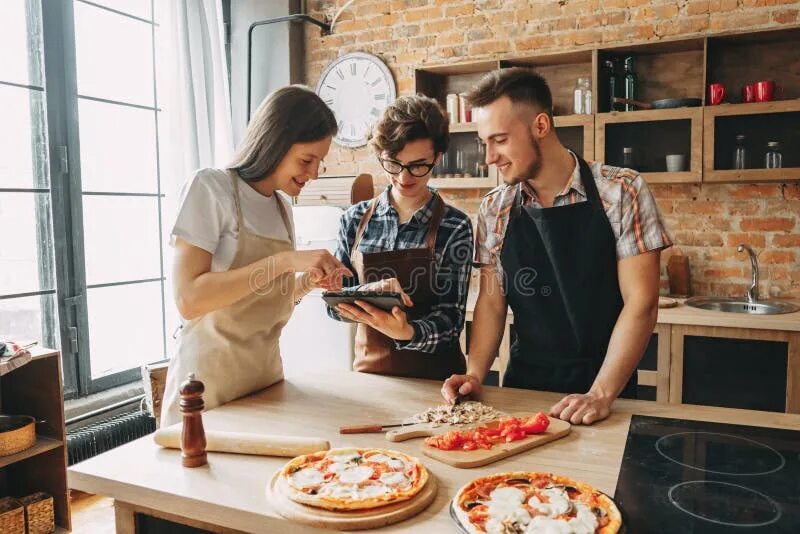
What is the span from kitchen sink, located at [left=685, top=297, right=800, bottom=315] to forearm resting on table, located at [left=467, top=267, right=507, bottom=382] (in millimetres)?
1932

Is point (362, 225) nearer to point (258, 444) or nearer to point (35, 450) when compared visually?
point (258, 444)

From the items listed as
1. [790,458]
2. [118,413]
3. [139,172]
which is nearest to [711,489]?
[790,458]

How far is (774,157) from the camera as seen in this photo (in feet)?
11.3

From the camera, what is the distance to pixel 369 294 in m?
1.80

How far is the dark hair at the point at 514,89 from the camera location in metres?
1.99

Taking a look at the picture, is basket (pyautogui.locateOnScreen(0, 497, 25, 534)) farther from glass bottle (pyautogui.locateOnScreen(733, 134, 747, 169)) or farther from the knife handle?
glass bottle (pyautogui.locateOnScreen(733, 134, 747, 169))

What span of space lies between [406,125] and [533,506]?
134cm

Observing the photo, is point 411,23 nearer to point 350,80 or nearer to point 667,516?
point 350,80

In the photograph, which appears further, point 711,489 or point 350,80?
point 350,80

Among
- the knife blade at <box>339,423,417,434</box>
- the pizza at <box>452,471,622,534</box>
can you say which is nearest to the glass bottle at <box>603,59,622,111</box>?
the knife blade at <box>339,423,417,434</box>

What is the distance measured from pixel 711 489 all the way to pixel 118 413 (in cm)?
327

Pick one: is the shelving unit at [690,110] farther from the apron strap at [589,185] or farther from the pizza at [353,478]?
the pizza at [353,478]

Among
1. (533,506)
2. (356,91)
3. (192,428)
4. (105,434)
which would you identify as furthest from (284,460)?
(356,91)

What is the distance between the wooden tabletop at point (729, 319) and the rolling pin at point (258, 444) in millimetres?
1904
